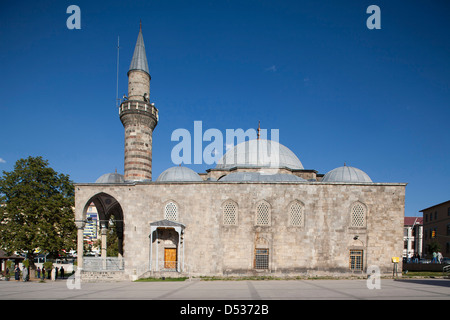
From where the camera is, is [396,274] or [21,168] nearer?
[396,274]

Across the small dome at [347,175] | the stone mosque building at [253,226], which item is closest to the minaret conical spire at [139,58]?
the stone mosque building at [253,226]

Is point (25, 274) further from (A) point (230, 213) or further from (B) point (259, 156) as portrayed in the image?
(B) point (259, 156)

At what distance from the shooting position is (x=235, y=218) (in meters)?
22.2

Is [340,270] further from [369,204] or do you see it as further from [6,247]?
[6,247]

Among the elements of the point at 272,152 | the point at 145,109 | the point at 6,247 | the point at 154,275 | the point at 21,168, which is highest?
the point at 145,109

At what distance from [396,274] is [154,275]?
16534mm

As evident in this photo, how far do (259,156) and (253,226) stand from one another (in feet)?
25.3

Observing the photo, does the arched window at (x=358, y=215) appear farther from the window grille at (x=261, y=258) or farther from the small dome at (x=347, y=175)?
the window grille at (x=261, y=258)

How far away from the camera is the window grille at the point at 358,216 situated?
21.8 meters

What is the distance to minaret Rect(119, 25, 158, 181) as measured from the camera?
80.4ft

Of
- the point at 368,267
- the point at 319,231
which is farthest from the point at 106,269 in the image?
the point at 368,267

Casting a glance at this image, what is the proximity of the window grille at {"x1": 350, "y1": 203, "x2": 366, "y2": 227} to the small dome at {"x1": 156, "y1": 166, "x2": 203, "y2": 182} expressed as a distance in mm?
12224

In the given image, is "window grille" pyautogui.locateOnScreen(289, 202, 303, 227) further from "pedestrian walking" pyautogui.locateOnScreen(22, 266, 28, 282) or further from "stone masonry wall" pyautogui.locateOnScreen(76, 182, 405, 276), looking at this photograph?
"pedestrian walking" pyautogui.locateOnScreen(22, 266, 28, 282)

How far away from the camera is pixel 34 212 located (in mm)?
22969
